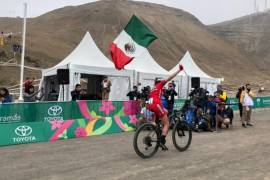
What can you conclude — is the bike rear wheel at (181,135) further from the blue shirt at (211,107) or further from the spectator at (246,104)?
the spectator at (246,104)

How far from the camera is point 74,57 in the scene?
21969 millimetres

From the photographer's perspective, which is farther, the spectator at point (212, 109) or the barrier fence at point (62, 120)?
the spectator at point (212, 109)

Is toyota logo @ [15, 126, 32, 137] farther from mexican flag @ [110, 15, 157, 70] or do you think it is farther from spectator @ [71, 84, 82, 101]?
mexican flag @ [110, 15, 157, 70]

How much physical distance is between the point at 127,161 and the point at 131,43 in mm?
10948

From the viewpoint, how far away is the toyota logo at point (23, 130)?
39.8 feet

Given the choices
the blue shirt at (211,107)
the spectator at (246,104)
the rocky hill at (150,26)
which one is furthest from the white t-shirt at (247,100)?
the rocky hill at (150,26)

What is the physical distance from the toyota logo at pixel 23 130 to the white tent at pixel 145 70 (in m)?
11.4

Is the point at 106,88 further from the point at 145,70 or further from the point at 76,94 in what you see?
the point at 145,70

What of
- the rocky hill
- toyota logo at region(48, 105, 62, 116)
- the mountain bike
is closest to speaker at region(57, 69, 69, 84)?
toyota logo at region(48, 105, 62, 116)

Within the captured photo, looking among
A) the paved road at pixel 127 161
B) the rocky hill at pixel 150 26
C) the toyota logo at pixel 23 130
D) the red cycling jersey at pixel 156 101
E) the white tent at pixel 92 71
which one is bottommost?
the paved road at pixel 127 161

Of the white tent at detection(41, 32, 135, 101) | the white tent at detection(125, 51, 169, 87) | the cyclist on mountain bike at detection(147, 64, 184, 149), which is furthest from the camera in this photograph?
the white tent at detection(125, 51, 169, 87)

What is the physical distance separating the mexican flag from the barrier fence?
131 inches

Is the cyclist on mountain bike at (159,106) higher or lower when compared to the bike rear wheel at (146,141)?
higher

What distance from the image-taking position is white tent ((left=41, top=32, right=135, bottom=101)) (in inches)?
826
